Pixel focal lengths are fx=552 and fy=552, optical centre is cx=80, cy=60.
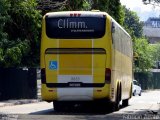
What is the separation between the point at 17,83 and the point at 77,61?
48.5ft

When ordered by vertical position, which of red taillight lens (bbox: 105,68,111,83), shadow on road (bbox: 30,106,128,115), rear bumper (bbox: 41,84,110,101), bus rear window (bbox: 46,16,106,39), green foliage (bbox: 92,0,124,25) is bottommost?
shadow on road (bbox: 30,106,128,115)

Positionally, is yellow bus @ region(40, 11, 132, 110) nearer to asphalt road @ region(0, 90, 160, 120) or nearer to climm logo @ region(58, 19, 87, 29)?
climm logo @ region(58, 19, 87, 29)

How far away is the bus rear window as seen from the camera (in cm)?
2081

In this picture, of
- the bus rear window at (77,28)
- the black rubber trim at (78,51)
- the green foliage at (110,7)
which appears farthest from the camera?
the green foliage at (110,7)

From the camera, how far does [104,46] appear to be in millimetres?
20641

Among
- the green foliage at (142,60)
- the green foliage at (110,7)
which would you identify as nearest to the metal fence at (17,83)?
the green foliage at (110,7)

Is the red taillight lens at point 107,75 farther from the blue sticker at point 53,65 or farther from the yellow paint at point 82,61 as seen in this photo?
the blue sticker at point 53,65

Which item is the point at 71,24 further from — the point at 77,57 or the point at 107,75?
the point at 107,75

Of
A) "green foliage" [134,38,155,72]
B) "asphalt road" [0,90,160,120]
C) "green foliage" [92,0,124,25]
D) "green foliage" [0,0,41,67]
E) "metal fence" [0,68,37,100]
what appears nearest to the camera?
"asphalt road" [0,90,160,120]

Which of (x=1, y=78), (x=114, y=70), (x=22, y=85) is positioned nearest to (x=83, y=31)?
(x=114, y=70)

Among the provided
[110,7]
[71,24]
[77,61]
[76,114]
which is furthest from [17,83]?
[77,61]

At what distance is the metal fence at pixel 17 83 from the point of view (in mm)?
33000

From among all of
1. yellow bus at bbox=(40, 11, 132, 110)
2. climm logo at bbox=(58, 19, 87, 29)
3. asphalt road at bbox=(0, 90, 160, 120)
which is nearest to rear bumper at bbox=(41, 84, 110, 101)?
yellow bus at bbox=(40, 11, 132, 110)

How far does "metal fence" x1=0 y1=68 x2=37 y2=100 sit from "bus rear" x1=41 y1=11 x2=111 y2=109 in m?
12.4
